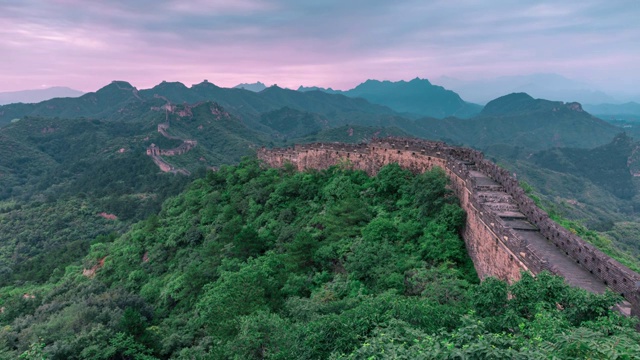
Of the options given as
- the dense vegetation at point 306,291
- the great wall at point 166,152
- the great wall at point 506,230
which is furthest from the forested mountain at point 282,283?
the great wall at point 166,152

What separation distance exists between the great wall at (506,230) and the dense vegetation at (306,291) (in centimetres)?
105

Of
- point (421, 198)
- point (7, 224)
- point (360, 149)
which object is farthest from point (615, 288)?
point (7, 224)

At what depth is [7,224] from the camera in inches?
2142

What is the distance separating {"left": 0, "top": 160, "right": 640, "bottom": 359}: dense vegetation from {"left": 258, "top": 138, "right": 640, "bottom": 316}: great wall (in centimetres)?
105

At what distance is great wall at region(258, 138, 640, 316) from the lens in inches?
375

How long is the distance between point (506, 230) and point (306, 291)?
8214mm

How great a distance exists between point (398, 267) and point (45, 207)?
64.4 meters

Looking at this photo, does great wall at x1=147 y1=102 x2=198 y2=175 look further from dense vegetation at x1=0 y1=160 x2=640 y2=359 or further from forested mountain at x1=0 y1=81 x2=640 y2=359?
dense vegetation at x1=0 y1=160 x2=640 y2=359

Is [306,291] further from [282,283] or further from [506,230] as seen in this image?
[506,230]

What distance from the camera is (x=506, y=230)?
1167 cm

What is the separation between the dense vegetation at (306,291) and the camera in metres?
6.79

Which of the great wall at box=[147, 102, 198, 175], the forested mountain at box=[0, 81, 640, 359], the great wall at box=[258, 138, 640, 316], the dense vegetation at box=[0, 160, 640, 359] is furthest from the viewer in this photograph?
the great wall at box=[147, 102, 198, 175]

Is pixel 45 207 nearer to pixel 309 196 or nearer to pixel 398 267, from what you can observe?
pixel 309 196

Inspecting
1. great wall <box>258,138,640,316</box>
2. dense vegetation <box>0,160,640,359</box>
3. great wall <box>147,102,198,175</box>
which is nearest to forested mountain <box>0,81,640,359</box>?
dense vegetation <box>0,160,640,359</box>
